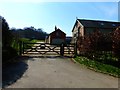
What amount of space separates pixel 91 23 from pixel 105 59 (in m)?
30.9

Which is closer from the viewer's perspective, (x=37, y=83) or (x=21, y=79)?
(x=37, y=83)

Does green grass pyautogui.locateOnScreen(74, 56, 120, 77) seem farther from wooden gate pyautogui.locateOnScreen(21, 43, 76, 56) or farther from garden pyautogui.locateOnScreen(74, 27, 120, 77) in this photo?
wooden gate pyautogui.locateOnScreen(21, 43, 76, 56)

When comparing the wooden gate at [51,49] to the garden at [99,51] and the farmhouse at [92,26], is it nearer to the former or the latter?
the garden at [99,51]

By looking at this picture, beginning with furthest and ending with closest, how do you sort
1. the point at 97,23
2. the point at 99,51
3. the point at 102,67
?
the point at 97,23 < the point at 99,51 < the point at 102,67

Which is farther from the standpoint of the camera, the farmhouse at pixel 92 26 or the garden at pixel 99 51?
the farmhouse at pixel 92 26

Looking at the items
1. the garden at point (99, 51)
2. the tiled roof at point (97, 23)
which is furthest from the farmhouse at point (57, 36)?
the garden at point (99, 51)

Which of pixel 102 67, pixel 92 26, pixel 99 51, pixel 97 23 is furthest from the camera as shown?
pixel 97 23

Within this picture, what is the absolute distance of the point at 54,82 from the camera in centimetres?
1080

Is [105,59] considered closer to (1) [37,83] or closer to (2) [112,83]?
(2) [112,83]

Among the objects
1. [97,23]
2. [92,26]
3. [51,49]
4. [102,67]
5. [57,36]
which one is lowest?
[102,67]

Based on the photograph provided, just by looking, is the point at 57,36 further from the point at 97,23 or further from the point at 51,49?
the point at 51,49

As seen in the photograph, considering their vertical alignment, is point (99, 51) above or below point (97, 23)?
below

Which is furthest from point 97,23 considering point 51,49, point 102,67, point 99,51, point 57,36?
point 102,67

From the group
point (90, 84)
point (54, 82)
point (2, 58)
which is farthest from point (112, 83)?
point (2, 58)
